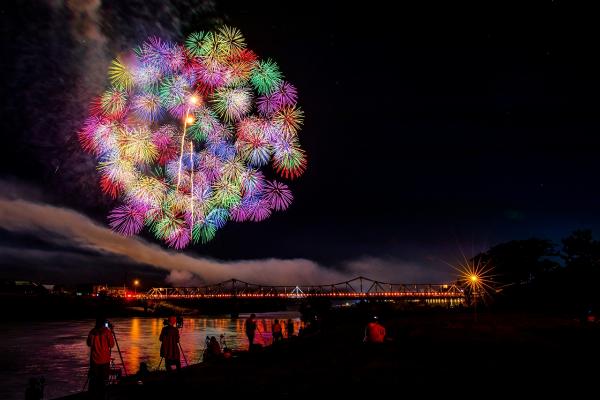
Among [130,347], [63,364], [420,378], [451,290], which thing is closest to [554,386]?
[420,378]

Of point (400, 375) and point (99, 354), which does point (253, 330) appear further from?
point (99, 354)

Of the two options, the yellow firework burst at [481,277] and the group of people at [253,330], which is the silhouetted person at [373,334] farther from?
the yellow firework burst at [481,277]

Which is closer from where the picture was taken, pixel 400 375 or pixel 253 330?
pixel 400 375

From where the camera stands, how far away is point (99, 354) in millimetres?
12844

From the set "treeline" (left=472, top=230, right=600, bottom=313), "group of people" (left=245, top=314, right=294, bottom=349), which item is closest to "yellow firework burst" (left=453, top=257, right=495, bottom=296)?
"treeline" (left=472, top=230, right=600, bottom=313)

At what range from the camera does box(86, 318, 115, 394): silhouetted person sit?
12.8 m

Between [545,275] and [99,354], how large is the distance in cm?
8847

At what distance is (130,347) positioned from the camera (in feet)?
160

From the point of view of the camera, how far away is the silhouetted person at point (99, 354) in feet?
42.1

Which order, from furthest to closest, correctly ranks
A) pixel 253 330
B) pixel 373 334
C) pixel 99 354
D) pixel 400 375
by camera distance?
pixel 253 330, pixel 373 334, pixel 400 375, pixel 99 354

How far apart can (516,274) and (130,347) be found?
8803 centimetres

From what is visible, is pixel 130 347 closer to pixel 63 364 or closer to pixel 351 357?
pixel 63 364

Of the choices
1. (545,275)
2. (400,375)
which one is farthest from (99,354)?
(545,275)

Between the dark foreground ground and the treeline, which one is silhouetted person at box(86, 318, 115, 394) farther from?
the treeline
